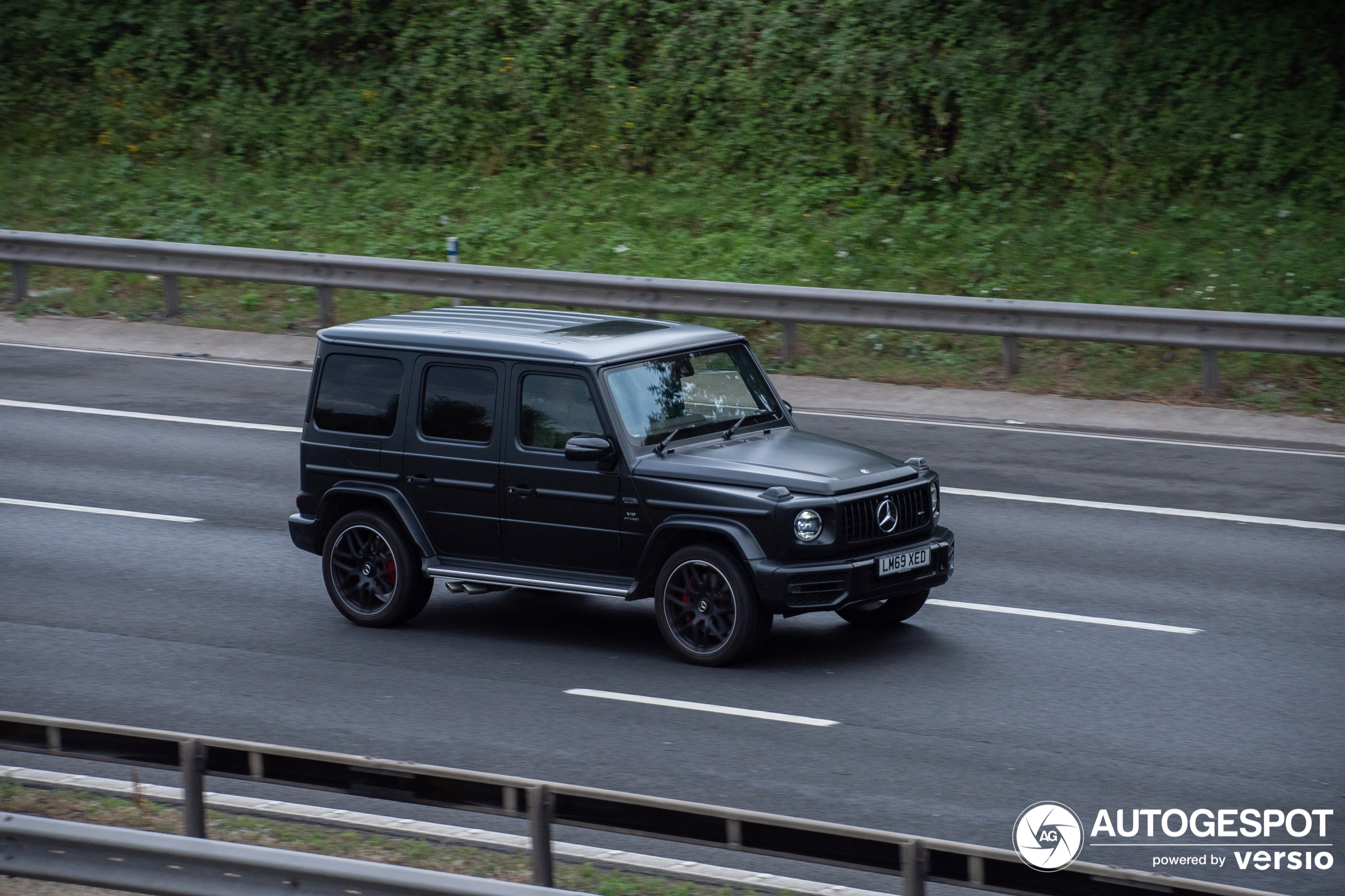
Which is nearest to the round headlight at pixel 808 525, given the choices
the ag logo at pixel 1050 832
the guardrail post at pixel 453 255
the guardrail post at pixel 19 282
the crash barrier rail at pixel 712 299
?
the ag logo at pixel 1050 832

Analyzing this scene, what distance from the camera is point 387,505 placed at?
9695mm

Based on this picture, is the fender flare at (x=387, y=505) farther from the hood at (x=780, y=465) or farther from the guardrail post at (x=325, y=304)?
the guardrail post at (x=325, y=304)

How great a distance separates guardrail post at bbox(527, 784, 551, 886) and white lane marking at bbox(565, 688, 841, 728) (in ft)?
9.75

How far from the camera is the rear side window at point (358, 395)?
9.69 m

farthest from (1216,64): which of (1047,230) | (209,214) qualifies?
(209,214)

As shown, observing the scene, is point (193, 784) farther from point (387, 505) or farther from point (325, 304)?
point (325, 304)

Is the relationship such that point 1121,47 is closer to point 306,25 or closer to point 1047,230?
point 1047,230

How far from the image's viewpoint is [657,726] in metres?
7.96

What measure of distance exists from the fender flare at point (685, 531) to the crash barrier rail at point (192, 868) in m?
3.96

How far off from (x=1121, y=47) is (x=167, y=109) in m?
14.5

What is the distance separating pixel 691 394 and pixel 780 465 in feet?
2.96

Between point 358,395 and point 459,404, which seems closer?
point 459,404

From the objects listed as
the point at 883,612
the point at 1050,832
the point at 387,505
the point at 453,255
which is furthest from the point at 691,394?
the point at 453,255

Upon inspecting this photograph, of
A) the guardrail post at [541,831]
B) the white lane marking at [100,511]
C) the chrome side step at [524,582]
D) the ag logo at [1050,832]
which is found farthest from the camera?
the white lane marking at [100,511]
